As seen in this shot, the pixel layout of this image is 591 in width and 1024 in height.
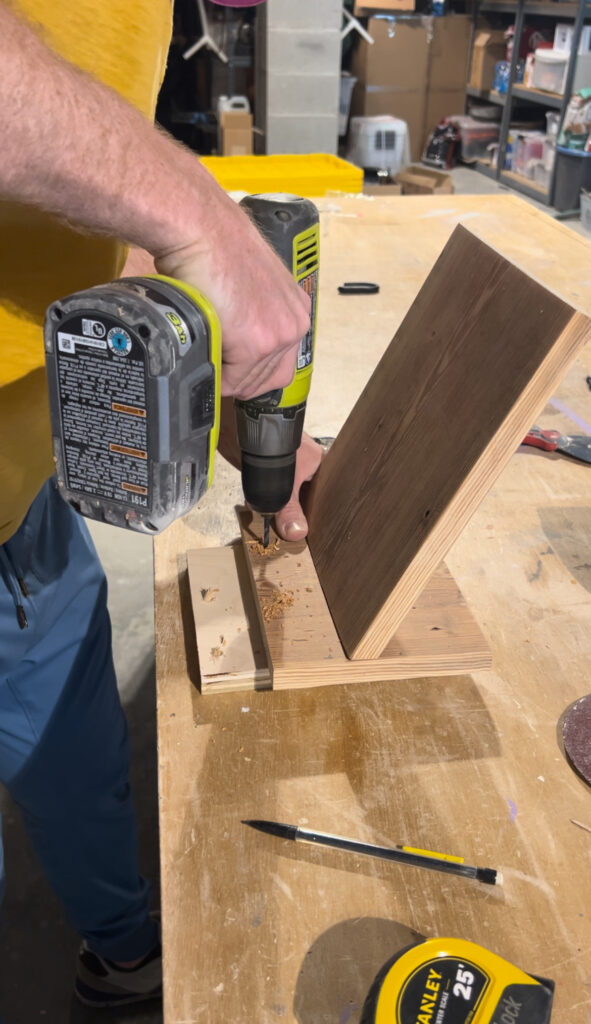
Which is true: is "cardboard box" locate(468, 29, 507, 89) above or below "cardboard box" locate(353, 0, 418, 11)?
below

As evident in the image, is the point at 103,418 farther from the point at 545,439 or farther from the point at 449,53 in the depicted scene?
the point at 449,53

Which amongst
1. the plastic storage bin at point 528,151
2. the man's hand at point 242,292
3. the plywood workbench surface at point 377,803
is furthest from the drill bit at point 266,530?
the plastic storage bin at point 528,151

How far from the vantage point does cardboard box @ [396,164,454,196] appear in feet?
12.6

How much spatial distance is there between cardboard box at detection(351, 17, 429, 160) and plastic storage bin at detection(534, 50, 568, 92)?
2.98ft

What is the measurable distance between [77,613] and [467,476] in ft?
1.99

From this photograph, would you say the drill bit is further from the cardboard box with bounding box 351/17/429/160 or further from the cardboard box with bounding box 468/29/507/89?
the cardboard box with bounding box 468/29/507/89

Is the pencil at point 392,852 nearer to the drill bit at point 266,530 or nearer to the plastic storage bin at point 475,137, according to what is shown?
the drill bit at point 266,530

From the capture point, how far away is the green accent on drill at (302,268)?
87 cm

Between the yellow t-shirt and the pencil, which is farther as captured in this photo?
the yellow t-shirt

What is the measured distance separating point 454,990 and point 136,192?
606 millimetres

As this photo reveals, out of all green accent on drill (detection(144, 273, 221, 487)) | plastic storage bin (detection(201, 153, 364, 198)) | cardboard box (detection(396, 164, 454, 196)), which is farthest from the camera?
cardboard box (detection(396, 164, 454, 196))

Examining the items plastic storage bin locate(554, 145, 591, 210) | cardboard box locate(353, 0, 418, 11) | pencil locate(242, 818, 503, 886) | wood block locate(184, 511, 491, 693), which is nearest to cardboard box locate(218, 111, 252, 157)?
cardboard box locate(353, 0, 418, 11)

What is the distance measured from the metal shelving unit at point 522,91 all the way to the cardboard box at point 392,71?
45 cm

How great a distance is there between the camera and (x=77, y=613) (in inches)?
41.8
